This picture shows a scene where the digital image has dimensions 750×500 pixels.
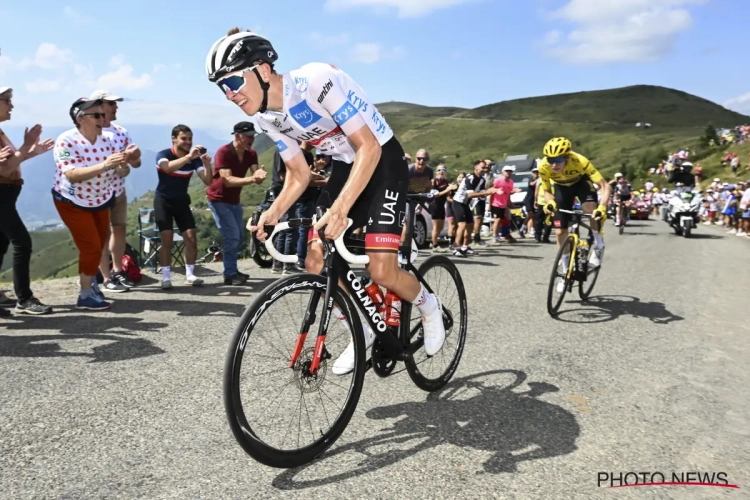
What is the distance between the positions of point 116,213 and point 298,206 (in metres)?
2.90

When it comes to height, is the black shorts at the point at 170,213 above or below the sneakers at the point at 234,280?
above

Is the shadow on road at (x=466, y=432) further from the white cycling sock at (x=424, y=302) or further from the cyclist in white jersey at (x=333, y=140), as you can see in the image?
the white cycling sock at (x=424, y=302)

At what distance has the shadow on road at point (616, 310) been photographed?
274 inches

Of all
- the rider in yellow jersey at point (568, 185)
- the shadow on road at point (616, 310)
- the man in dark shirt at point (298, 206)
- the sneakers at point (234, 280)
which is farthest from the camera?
the man in dark shirt at point (298, 206)

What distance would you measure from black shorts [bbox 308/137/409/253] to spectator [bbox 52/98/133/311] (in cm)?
407

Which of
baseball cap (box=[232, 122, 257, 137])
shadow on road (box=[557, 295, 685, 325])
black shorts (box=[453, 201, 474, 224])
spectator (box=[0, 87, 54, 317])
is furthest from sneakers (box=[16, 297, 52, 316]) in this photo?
black shorts (box=[453, 201, 474, 224])

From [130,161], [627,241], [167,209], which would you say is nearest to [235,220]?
[167,209]

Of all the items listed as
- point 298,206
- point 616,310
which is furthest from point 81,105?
Result: point 616,310

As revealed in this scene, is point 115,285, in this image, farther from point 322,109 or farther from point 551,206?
point 551,206

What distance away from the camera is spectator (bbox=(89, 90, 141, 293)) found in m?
7.05

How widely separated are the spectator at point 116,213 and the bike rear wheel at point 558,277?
5.19 metres

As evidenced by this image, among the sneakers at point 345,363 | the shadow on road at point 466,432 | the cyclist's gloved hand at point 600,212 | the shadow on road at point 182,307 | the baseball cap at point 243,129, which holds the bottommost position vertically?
the shadow on road at point 466,432

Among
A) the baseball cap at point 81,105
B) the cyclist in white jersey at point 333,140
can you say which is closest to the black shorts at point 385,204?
the cyclist in white jersey at point 333,140

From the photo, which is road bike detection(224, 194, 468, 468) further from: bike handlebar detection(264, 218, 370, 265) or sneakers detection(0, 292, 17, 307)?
sneakers detection(0, 292, 17, 307)
